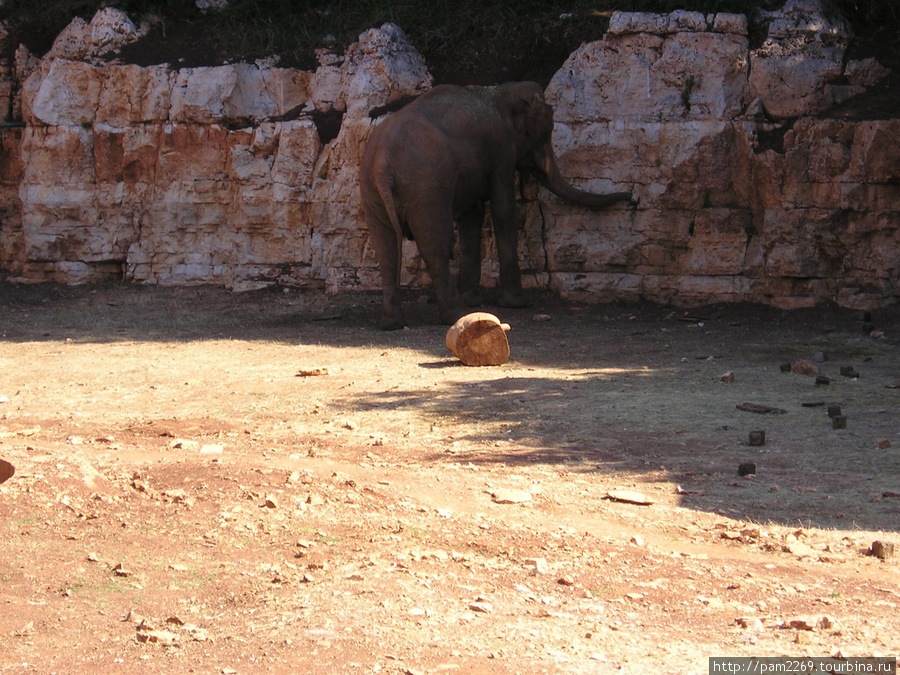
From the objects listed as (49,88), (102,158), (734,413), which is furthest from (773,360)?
(49,88)

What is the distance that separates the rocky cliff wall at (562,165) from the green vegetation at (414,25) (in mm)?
457

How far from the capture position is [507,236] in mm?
12117

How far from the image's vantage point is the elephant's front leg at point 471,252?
12.4 meters

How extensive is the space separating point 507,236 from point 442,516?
7777mm

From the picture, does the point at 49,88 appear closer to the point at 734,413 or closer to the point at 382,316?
the point at 382,316

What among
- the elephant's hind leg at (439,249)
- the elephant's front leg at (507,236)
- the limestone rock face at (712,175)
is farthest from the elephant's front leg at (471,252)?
the elephant's hind leg at (439,249)

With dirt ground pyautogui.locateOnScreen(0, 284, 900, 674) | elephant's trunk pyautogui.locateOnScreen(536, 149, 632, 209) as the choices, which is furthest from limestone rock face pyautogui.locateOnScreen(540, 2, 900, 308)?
dirt ground pyautogui.locateOnScreen(0, 284, 900, 674)

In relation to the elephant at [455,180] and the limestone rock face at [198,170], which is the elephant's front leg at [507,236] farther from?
the limestone rock face at [198,170]

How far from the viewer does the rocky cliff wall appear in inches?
459

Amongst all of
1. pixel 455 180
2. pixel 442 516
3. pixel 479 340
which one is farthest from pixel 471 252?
pixel 442 516

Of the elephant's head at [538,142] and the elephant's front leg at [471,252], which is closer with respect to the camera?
the elephant's head at [538,142]

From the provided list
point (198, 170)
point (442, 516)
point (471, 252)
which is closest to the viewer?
point (442, 516)

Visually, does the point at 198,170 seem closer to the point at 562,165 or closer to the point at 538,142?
the point at 538,142

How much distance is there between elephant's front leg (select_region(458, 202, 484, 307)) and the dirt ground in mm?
3528
